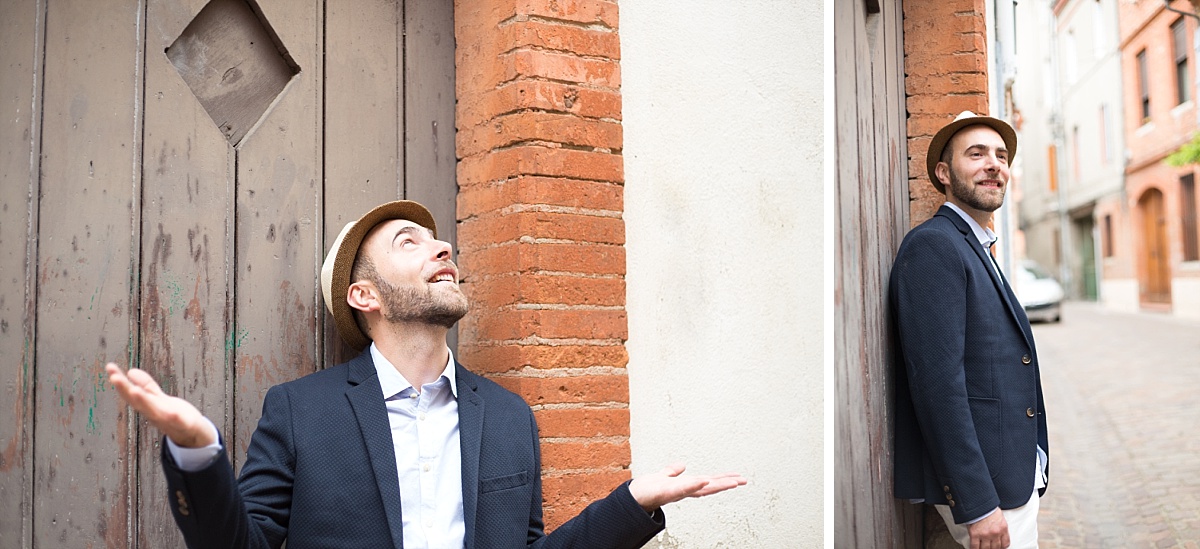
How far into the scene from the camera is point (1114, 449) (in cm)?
963

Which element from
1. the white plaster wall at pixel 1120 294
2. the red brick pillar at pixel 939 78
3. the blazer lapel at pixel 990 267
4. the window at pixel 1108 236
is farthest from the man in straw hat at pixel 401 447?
the window at pixel 1108 236

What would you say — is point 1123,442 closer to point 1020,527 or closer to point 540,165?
point 1020,527

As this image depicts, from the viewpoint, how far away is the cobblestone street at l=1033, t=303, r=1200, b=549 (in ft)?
23.4

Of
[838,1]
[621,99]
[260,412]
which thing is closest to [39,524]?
[260,412]

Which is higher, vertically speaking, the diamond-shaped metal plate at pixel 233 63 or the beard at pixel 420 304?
the diamond-shaped metal plate at pixel 233 63

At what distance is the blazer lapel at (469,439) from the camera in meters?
2.65

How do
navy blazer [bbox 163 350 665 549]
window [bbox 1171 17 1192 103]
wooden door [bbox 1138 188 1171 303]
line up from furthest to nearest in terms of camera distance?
wooden door [bbox 1138 188 1171 303]
window [bbox 1171 17 1192 103]
navy blazer [bbox 163 350 665 549]

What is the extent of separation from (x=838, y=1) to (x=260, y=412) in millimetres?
2768

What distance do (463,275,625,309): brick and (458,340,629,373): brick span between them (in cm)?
14

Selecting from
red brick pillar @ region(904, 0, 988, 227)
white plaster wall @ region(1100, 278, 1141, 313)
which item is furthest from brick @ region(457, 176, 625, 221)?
white plaster wall @ region(1100, 278, 1141, 313)

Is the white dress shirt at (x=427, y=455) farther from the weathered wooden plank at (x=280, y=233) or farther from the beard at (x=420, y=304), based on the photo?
the weathered wooden plank at (x=280, y=233)

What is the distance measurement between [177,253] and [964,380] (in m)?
2.69

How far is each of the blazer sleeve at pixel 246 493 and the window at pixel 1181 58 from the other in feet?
82.7

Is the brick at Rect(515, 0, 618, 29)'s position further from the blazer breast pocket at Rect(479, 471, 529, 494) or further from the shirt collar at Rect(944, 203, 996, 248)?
the shirt collar at Rect(944, 203, 996, 248)
